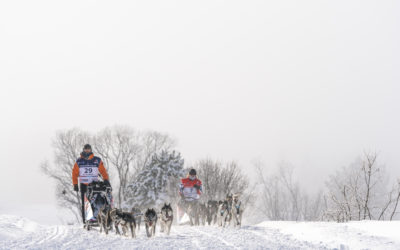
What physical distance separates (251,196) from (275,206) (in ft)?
88.4

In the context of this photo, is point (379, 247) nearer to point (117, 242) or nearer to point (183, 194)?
point (117, 242)

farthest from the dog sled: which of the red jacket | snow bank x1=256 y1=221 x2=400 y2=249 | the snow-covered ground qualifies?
the red jacket

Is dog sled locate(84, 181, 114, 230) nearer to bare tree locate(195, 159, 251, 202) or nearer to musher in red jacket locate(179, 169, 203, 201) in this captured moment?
musher in red jacket locate(179, 169, 203, 201)

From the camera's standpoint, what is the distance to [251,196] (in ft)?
135

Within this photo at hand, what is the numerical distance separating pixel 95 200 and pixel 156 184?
Answer: 29.5m

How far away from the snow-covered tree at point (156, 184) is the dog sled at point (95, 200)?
29165mm

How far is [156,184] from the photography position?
42344mm

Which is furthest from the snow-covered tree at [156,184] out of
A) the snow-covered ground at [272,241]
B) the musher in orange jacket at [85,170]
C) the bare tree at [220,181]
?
the snow-covered ground at [272,241]

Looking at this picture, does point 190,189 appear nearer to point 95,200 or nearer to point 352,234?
point 95,200

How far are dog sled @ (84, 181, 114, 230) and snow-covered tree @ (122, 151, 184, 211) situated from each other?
95.7ft

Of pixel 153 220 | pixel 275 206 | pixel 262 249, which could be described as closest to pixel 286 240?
pixel 262 249

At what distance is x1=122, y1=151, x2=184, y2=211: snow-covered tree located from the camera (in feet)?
139

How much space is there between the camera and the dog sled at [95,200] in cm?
1302

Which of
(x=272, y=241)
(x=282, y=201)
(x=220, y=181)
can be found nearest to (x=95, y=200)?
(x=272, y=241)
